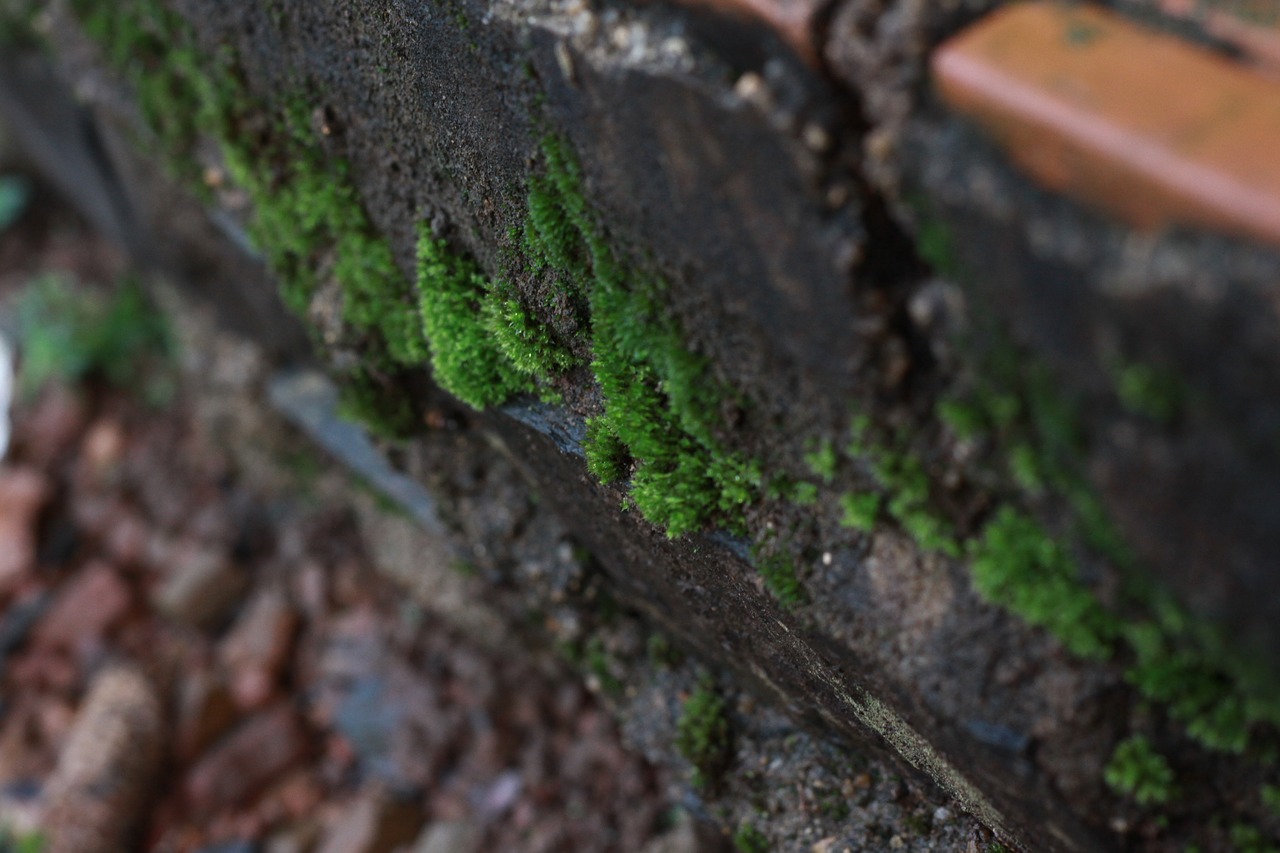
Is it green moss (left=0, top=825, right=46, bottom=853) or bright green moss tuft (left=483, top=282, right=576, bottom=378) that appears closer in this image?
bright green moss tuft (left=483, top=282, right=576, bottom=378)

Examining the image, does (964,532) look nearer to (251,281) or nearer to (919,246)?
(919,246)

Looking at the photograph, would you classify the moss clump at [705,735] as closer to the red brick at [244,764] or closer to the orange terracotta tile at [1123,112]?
the orange terracotta tile at [1123,112]

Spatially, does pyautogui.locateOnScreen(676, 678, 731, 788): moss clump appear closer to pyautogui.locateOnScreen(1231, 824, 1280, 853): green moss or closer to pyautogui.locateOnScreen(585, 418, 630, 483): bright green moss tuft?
pyautogui.locateOnScreen(585, 418, 630, 483): bright green moss tuft

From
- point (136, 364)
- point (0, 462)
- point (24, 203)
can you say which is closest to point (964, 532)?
point (136, 364)

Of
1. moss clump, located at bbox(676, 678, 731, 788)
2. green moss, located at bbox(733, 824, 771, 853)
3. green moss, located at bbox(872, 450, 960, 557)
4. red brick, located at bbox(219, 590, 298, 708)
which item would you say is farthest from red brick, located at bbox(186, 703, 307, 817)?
green moss, located at bbox(872, 450, 960, 557)

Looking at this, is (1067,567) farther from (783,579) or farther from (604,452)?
(604,452)
